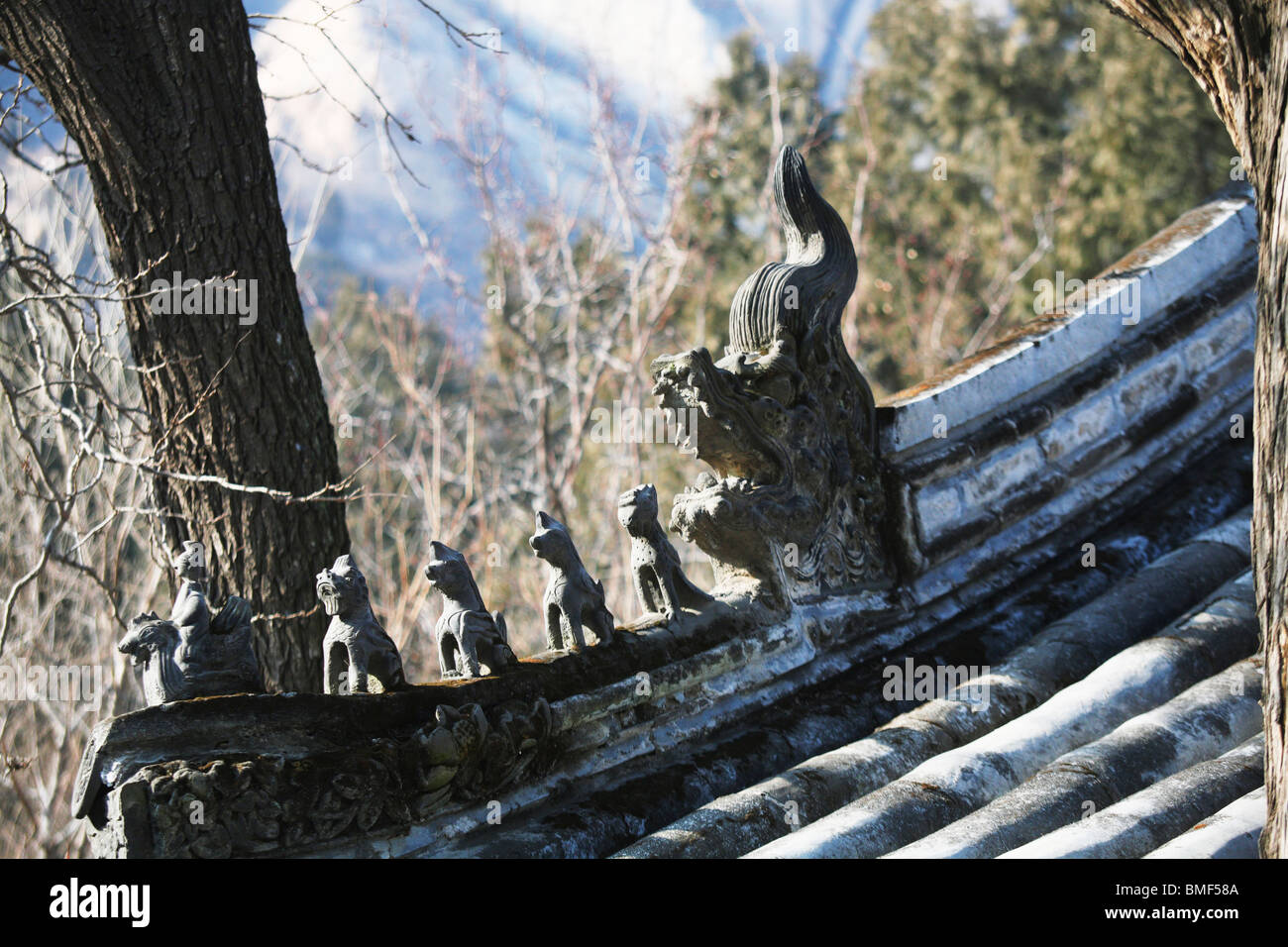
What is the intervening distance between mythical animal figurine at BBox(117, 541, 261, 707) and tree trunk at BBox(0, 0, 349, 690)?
1.89 meters

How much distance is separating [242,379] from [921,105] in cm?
2227

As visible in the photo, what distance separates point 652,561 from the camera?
4.73 m

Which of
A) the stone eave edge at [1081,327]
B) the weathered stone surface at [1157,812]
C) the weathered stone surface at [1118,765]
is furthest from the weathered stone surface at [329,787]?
the stone eave edge at [1081,327]

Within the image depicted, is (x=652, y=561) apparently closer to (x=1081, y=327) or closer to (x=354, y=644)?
(x=354, y=644)

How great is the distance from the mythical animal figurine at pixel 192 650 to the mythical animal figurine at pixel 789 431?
159 centimetres

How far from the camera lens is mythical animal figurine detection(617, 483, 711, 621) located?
15.3 ft

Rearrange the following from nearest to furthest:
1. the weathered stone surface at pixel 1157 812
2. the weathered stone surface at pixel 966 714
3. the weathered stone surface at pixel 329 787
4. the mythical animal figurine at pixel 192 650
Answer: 1. the weathered stone surface at pixel 329 787
2. the weathered stone surface at pixel 1157 812
3. the mythical animal figurine at pixel 192 650
4. the weathered stone surface at pixel 966 714

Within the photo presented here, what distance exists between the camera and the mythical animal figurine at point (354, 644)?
400 centimetres

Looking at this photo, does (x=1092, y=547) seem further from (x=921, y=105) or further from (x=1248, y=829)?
(x=921, y=105)

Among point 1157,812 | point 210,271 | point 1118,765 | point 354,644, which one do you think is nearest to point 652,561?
point 354,644

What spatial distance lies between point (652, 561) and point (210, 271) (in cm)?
242

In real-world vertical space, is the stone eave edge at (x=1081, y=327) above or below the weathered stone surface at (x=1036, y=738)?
above

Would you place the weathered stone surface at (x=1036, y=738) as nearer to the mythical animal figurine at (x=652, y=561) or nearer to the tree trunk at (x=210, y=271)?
the mythical animal figurine at (x=652, y=561)

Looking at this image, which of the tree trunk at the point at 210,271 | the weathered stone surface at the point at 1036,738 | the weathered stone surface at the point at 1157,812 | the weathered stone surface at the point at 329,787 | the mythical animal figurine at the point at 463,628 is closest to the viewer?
the weathered stone surface at the point at 329,787
